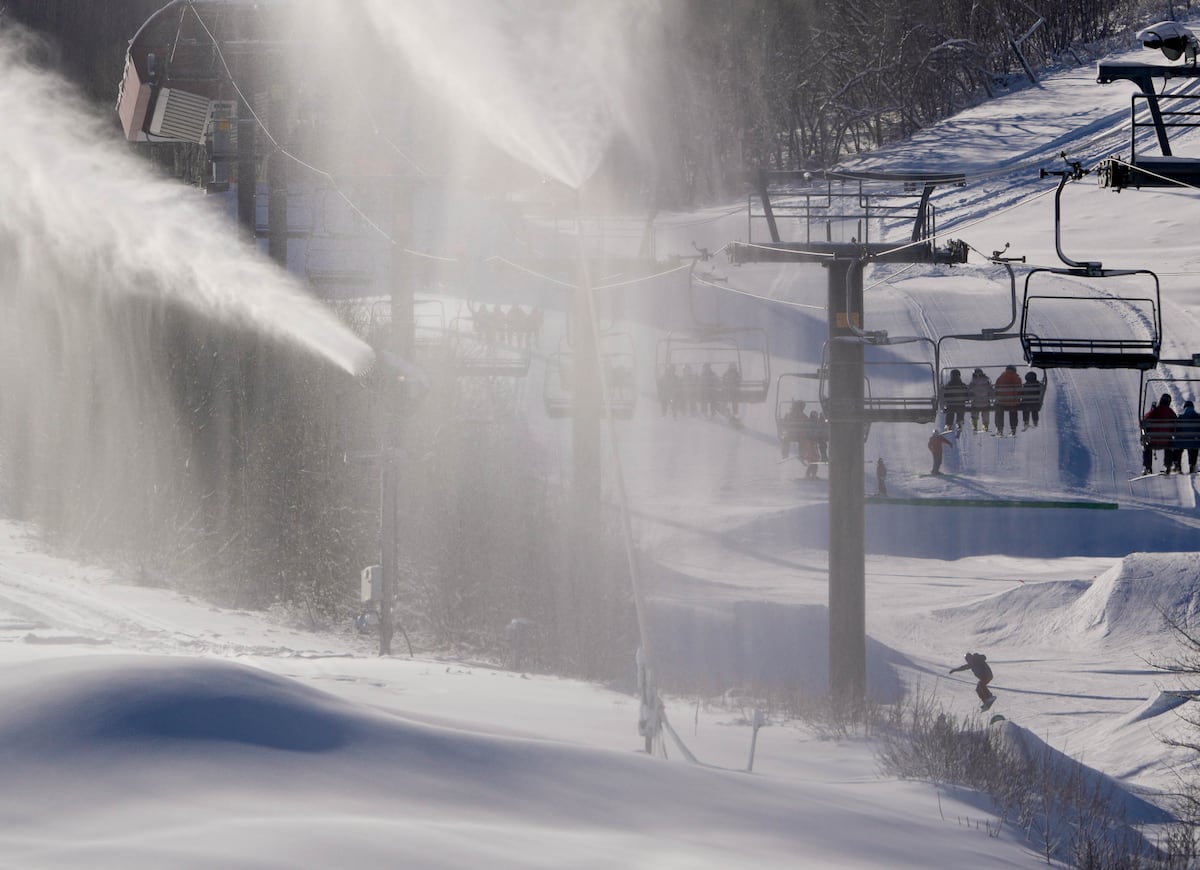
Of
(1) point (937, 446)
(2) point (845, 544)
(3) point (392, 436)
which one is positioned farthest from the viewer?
(1) point (937, 446)

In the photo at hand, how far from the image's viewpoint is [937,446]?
37.9m

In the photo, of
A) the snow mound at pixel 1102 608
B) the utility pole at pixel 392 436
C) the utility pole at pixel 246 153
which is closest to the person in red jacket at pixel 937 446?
the snow mound at pixel 1102 608

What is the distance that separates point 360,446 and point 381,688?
57.2 feet

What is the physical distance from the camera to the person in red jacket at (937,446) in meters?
37.5

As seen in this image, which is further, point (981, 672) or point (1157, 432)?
point (981, 672)

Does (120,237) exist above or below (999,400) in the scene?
above

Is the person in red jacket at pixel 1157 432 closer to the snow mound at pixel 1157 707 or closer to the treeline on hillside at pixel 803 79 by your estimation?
the snow mound at pixel 1157 707

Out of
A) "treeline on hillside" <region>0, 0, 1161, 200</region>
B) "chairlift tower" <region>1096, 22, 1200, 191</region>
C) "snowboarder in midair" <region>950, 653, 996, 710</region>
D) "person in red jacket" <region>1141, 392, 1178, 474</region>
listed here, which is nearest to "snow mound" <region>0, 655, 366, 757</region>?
"chairlift tower" <region>1096, 22, 1200, 191</region>

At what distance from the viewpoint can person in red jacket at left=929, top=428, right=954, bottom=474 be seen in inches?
1476

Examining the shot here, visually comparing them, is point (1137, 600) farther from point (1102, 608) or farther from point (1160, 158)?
point (1160, 158)

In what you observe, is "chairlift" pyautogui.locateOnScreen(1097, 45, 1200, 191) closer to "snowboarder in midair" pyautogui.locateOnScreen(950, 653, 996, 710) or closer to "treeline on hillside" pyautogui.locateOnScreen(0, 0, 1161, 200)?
"snowboarder in midair" pyautogui.locateOnScreen(950, 653, 996, 710)

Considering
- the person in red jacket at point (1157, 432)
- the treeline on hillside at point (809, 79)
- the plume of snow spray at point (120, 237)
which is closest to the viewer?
the person in red jacket at point (1157, 432)

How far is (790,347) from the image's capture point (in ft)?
155

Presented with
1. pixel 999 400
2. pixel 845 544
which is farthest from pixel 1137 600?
pixel 845 544
